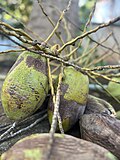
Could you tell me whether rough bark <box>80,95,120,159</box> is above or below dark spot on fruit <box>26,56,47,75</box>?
below

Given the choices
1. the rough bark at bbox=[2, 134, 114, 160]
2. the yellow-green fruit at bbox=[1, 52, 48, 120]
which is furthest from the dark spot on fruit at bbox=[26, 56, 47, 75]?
the rough bark at bbox=[2, 134, 114, 160]

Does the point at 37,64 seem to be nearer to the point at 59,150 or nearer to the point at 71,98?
the point at 71,98

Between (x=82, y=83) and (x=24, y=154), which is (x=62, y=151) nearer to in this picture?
(x=24, y=154)

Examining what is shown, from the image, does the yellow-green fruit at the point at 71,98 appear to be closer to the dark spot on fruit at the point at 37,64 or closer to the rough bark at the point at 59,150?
the dark spot on fruit at the point at 37,64

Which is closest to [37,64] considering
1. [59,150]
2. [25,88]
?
[25,88]

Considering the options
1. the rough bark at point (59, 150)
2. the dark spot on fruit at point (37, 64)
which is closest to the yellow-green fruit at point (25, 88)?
the dark spot on fruit at point (37, 64)

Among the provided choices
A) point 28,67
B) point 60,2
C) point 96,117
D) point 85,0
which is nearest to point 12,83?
point 28,67

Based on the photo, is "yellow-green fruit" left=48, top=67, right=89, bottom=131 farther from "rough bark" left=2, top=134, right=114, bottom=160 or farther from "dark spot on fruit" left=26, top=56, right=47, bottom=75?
"rough bark" left=2, top=134, right=114, bottom=160
